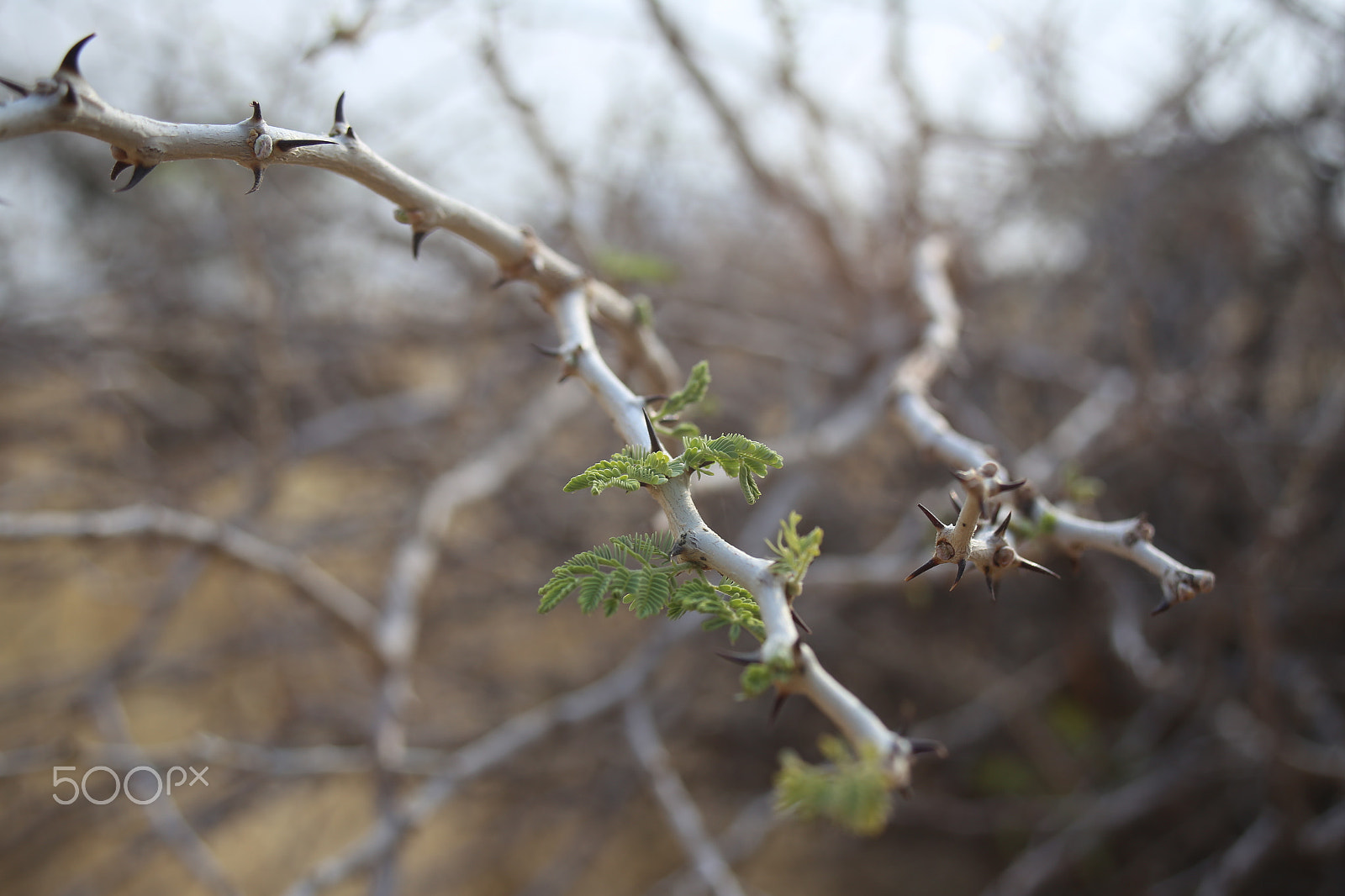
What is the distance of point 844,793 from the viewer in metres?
0.59

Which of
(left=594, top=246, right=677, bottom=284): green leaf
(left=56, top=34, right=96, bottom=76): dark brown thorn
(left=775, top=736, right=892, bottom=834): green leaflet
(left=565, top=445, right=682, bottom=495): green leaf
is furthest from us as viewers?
(left=594, top=246, right=677, bottom=284): green leaf

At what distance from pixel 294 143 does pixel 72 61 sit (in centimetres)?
18

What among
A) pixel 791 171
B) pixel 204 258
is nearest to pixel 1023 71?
pixel 791 171

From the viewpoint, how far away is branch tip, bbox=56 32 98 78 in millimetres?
684

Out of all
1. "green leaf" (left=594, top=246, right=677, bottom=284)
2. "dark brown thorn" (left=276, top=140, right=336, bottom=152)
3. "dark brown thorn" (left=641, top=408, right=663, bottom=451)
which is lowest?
"dark brown thorn" (left=641, top=408, right=663, bottom=451)

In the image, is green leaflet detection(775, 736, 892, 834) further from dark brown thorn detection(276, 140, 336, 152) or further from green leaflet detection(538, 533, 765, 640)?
dark brown thorn detection(276, 140, 336, 152)

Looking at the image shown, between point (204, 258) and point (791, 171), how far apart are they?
9.73 feet

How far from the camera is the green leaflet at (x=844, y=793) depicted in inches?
22.8

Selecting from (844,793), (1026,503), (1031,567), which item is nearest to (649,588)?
(844,793)

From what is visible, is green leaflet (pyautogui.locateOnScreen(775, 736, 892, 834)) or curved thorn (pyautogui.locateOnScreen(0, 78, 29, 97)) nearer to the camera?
green leaflet (pyautogui.locateOnScreen(775, 736, 892, 834))

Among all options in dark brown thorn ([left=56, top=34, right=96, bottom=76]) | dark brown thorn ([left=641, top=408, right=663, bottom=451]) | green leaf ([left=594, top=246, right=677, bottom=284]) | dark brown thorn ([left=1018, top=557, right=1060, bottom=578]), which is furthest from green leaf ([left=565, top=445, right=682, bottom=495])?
green leaf ([left=594, top=246, right=677, bottom=284])

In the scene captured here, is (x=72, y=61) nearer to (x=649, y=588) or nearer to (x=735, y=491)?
(x=649, y=588)

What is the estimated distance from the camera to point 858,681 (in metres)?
3.93

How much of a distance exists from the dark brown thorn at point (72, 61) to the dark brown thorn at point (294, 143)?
164 millimetres
